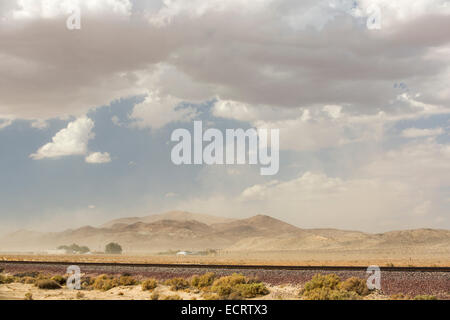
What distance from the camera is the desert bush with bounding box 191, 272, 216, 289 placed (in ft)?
97.0

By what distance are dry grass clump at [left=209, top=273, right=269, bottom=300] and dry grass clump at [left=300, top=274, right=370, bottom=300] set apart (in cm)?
244

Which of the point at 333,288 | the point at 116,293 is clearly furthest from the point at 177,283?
the point at 333,288

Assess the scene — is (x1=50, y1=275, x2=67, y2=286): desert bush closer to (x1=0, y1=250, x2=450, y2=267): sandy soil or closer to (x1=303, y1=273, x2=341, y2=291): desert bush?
(x1=303, y1=273, x2=341, y2=291): desert bush

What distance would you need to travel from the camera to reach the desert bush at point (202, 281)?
97.0ft

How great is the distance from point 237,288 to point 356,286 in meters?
6.57

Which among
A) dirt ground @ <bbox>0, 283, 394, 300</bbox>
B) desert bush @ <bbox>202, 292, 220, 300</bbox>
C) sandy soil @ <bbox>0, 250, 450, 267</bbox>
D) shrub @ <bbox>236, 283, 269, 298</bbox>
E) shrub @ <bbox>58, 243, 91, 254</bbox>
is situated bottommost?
shrub @ <bbox>58, 243, 91, 254</bbox>

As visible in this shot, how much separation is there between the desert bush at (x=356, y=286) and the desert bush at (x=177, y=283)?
33.2 ft

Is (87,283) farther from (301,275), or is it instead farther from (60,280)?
(301,275)

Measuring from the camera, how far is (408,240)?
127 metres

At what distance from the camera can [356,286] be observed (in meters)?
25.8

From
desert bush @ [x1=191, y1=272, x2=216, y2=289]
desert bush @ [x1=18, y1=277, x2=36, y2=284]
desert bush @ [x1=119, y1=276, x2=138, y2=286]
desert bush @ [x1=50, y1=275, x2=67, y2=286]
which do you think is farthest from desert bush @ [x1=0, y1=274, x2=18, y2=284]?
desert bush @ [x1=191, y1=272, x2=216, y2=289]

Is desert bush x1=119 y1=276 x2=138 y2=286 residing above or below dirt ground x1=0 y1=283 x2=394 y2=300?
above
